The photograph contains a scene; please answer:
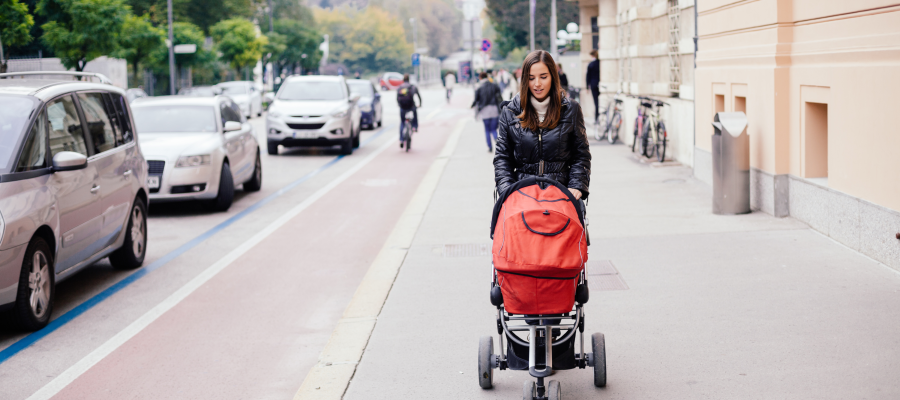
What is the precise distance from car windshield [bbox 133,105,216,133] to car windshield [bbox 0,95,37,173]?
6.05 m

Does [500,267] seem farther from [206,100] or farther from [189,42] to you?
[189,42]

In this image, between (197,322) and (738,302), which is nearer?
(738,302)

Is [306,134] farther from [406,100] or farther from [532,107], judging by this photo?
[532,107]

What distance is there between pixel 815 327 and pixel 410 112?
55.3 ft

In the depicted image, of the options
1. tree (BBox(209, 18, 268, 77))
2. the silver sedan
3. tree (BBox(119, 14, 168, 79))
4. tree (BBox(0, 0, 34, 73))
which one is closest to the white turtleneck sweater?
the silver sedan

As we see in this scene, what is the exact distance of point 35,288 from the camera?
6613mm

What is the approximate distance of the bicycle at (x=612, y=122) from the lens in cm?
2059

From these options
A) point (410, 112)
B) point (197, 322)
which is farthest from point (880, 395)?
point (410, 112)

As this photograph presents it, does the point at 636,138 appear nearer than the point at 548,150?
No

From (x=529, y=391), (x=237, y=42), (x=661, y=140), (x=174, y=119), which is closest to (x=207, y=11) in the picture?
(x=237, y=42)

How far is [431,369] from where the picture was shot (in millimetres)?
5211

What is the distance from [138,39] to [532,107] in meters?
41.2

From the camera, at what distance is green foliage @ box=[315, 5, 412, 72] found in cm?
13912

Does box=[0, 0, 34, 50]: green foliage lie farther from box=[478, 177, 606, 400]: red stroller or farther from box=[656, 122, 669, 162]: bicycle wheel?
box=[478, 177, 606, 400]: red stroller
